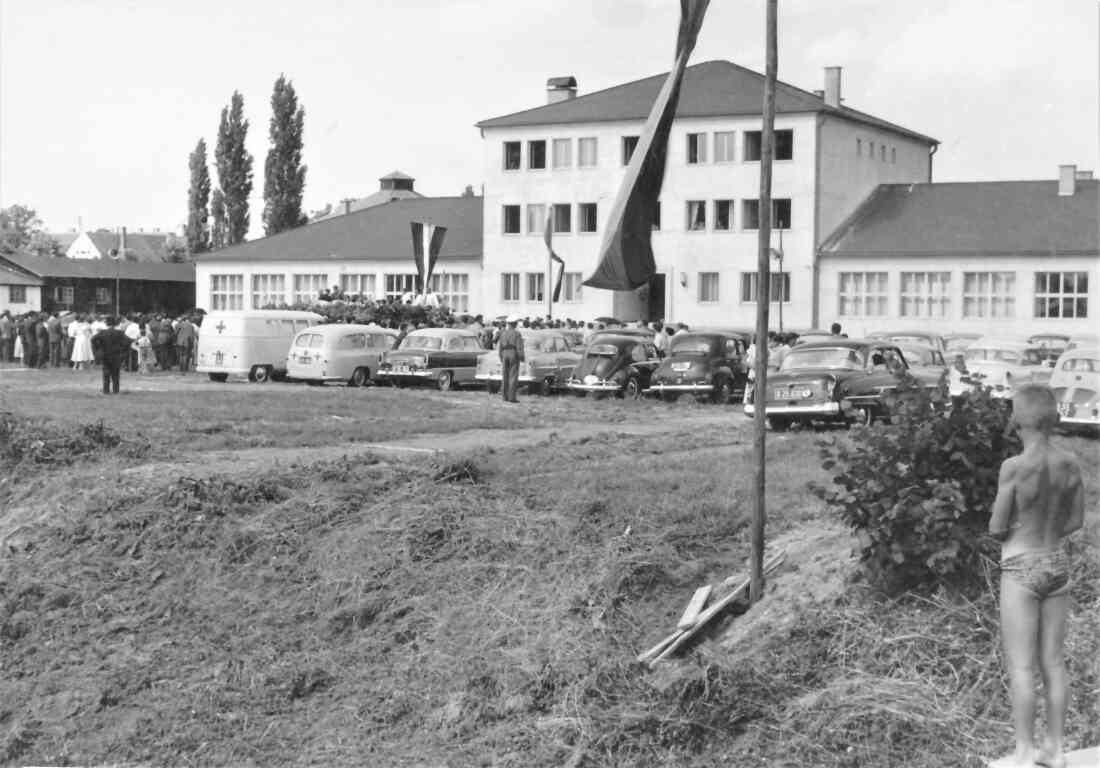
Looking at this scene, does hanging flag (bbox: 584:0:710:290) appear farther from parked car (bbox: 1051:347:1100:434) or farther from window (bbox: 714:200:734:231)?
window (bbox: 714:200:734:231)

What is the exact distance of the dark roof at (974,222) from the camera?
61500 mm

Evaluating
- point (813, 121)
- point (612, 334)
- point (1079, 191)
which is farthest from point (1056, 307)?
point (612, 334)

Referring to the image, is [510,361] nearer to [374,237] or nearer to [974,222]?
[974,222]

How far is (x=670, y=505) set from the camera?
41.9 feet

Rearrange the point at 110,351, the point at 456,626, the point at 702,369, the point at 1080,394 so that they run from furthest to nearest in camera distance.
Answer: the point at 702,369 < the point at 110,351 < the point at 1080,394 < the point at 456,626

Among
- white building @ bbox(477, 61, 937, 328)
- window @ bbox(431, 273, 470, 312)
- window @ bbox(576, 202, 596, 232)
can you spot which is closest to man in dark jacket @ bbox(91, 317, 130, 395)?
white building @ bbox(477, 61, 937, 328)

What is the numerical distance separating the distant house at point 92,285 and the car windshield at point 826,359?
64.8 meters

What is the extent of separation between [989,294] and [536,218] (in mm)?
20674

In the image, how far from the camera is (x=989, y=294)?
62062mm

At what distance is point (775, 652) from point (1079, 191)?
60.3m

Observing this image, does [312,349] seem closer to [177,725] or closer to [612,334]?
[612,334]

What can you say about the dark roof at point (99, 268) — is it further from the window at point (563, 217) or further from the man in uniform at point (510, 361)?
the man in uniform at point (510, 361)

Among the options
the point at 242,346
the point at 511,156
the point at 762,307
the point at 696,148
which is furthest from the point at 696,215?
the point at 762,307

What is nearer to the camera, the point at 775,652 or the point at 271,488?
the point at 775,652
